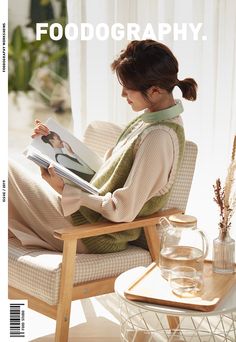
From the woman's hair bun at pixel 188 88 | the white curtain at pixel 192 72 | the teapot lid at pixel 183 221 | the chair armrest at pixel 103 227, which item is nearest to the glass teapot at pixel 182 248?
the teapot lid at pixel 183 221

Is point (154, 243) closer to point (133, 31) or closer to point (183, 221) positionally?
point (183, 221)

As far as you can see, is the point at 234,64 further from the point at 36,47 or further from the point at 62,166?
the point at 36,47

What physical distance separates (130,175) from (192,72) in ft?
3.85

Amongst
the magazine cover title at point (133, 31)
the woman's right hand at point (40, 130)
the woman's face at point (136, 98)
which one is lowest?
the woman's right hand at point (40, 130)

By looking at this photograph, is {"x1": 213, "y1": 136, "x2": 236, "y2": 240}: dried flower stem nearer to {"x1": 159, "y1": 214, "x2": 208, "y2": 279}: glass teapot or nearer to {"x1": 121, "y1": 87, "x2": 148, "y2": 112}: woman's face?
{"x1": 159, "y1": 214, "x2": 208, "y2": 279}: glass teapot

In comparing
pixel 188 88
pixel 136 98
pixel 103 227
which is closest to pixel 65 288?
pixel 103 227

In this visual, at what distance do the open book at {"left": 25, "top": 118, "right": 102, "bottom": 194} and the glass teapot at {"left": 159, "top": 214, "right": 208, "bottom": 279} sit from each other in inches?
15.9

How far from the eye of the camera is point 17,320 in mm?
2035

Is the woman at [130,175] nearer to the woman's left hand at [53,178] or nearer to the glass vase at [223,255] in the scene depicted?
the woman's left hand at [53,178]

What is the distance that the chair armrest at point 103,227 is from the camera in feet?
7.54

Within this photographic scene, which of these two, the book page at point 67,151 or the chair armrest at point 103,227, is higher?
the book page at point 67,151

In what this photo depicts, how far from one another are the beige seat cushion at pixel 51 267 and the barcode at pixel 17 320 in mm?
273

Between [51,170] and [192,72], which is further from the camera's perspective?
[192,72]

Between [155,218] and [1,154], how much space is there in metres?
0.88
